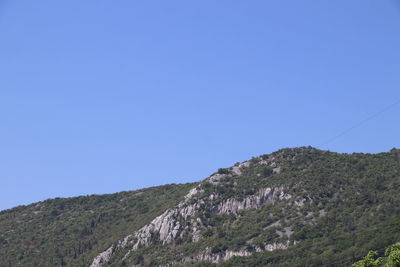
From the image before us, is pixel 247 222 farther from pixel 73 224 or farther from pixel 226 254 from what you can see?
pixel 73 224

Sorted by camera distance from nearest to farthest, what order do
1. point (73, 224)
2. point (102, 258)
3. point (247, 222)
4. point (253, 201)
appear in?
point (247, 222), point (102, 258), point (253, 201), point (73, 224)

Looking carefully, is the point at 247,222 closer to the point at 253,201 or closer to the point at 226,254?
the point at 253,201

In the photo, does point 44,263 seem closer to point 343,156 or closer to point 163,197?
point 163,197

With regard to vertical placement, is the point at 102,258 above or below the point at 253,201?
below

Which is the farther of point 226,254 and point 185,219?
point 185,219

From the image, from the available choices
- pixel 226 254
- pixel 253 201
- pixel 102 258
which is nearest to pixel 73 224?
pixel 102 258

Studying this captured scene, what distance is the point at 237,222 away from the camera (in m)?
147

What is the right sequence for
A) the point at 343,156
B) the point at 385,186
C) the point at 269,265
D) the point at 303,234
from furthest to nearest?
the point at 343,156 → the point at 385,186 → the point at 303,234 → the point at 269,265

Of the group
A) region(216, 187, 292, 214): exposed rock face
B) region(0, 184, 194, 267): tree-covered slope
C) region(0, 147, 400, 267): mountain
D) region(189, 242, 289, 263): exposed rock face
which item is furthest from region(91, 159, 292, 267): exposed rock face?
region(189, 242, 289, 263): exposed rock face

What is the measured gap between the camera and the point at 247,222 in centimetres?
14500

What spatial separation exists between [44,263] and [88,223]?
73.6ft

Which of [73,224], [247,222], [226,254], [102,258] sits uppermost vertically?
[73,224]

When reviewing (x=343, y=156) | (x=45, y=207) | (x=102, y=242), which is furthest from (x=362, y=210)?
(x=45, y=207)

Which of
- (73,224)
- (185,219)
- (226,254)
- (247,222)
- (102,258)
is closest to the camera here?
(226,254)
